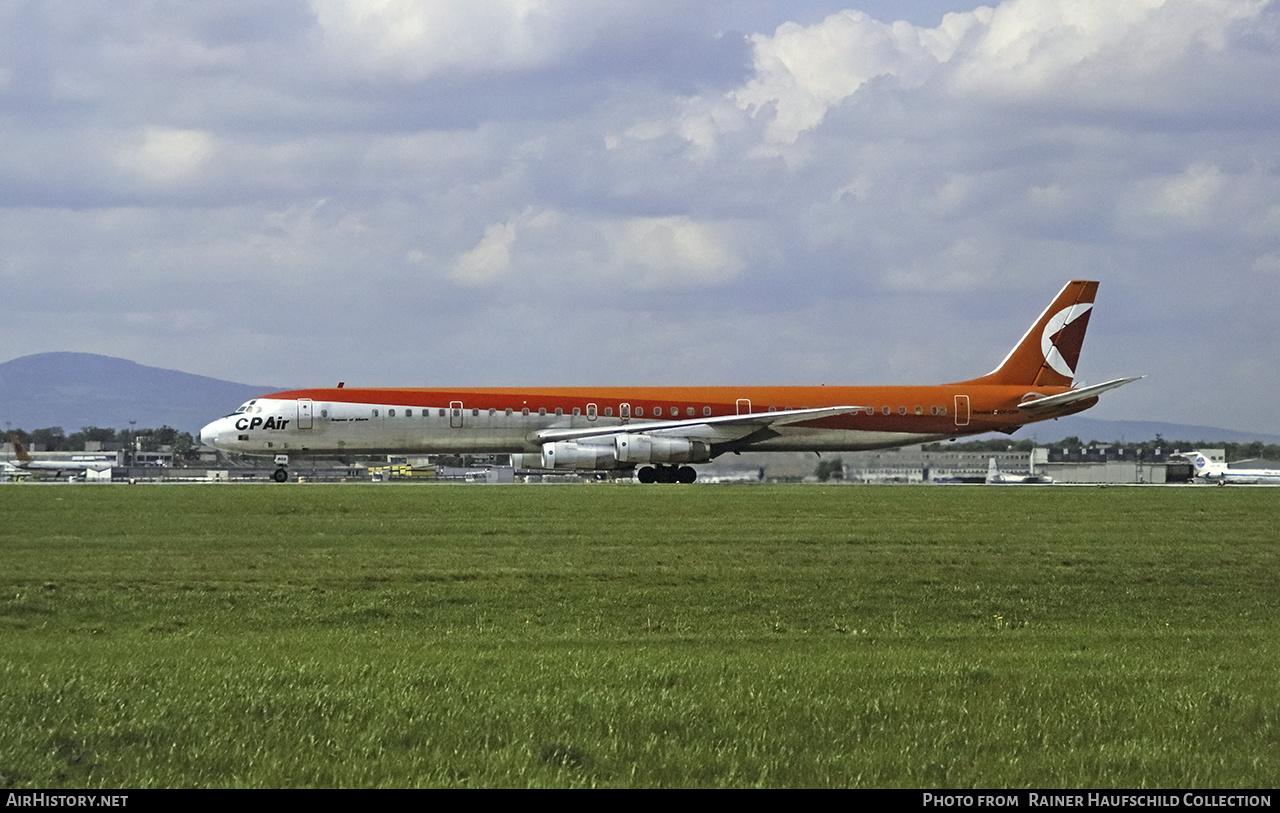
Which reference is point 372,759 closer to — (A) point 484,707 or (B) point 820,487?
(A) point 484,707

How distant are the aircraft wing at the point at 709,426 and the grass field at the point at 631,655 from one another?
23.6 m

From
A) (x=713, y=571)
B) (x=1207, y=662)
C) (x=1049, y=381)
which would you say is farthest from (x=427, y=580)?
(x=1049, y=381)

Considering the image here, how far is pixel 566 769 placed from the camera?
9281 millimetres

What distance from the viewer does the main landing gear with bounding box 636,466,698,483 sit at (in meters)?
55.5

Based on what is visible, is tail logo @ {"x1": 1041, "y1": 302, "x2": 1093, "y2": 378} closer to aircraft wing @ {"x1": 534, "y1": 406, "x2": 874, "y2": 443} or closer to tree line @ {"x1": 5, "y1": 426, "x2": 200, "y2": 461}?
aircraft wing @ {"x1": 534, "y1": 406, "x2": 874, "y2": 443}

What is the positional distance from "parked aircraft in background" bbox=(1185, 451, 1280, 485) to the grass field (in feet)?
271

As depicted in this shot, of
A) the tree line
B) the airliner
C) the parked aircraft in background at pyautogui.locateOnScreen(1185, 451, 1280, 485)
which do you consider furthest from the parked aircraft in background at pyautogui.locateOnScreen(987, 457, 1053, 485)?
the tree line

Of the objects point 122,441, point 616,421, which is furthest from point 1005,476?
point 122,441

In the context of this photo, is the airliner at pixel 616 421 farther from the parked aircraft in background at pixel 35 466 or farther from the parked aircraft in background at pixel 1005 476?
the parked aircraft in background at pixel 35 466

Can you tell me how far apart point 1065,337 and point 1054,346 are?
70cm

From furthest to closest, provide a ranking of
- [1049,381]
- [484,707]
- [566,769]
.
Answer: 1. [1049,381]
2. [484,707]
3. [566,769]

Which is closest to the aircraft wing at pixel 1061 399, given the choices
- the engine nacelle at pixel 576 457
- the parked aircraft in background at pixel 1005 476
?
the engine nacelle at pixel 576 457

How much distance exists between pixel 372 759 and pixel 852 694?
3.96m

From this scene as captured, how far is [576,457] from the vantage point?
52.1 meters
